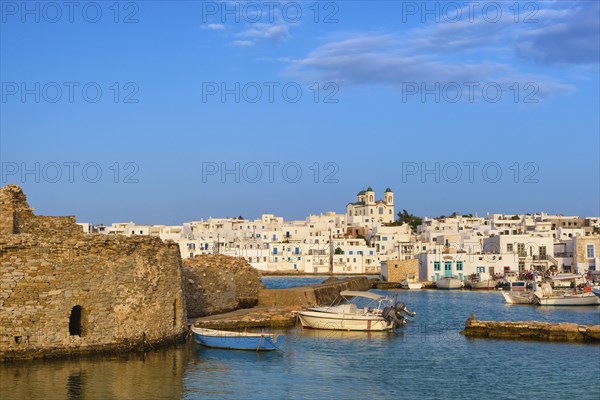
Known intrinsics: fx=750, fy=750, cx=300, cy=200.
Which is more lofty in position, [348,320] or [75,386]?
[348,320]

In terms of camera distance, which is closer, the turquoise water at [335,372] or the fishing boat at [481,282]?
the turquoise water at [335,372]

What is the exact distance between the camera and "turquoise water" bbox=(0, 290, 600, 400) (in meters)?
16.8

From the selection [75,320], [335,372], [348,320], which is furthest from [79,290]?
[348,320]

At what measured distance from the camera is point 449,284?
62.6 m

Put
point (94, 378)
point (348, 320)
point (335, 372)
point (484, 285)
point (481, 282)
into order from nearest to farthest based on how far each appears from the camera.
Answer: point (94, 378) → point (335, 372) → point (348, 320) → point (484, 285) → point (481, 282)

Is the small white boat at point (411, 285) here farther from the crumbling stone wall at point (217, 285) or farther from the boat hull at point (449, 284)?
the crumbling stone wall at point (217, 285)

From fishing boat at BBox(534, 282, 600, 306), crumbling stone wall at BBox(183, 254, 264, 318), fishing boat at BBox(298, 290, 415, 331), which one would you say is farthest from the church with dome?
fishing boat at BBox(298, 290, 415, 331)

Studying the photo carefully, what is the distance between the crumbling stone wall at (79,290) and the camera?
1812cm

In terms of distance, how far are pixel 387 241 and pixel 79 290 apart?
94.8 meters

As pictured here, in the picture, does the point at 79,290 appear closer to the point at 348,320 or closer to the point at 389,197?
the point at 348,320

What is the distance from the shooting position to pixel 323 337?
27.1 m

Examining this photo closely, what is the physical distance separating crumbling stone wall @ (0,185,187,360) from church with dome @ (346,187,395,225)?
4974 inches

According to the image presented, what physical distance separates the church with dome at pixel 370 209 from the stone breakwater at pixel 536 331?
119 meters

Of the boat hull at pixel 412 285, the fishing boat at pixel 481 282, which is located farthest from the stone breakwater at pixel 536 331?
the boat hull at pixel 412 285
